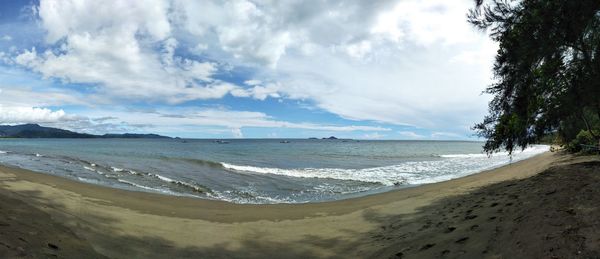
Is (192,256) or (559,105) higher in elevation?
(559,105)

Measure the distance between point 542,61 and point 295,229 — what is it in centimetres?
840

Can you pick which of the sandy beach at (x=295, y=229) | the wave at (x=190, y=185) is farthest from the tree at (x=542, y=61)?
the wave at (x=190, y=185)

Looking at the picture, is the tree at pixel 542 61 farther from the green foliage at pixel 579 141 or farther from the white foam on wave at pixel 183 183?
the white foam on wave at pixel 183 183

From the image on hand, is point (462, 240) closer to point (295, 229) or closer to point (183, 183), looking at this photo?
point (295, 229)

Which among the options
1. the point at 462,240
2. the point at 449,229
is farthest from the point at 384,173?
the point at 462,240

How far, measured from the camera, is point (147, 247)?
7.84 meters

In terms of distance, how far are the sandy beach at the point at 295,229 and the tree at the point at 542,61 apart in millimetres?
2850

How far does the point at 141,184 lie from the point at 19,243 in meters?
16.2

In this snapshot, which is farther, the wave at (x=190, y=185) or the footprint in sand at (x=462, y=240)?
the wave at (x=190, y=185)

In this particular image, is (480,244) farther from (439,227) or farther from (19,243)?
Answer: (19,243)

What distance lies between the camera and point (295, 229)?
10.3 m

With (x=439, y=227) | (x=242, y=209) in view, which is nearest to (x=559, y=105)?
(x=439, y=227)

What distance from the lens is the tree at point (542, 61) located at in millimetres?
8289

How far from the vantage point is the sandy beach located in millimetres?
5699
